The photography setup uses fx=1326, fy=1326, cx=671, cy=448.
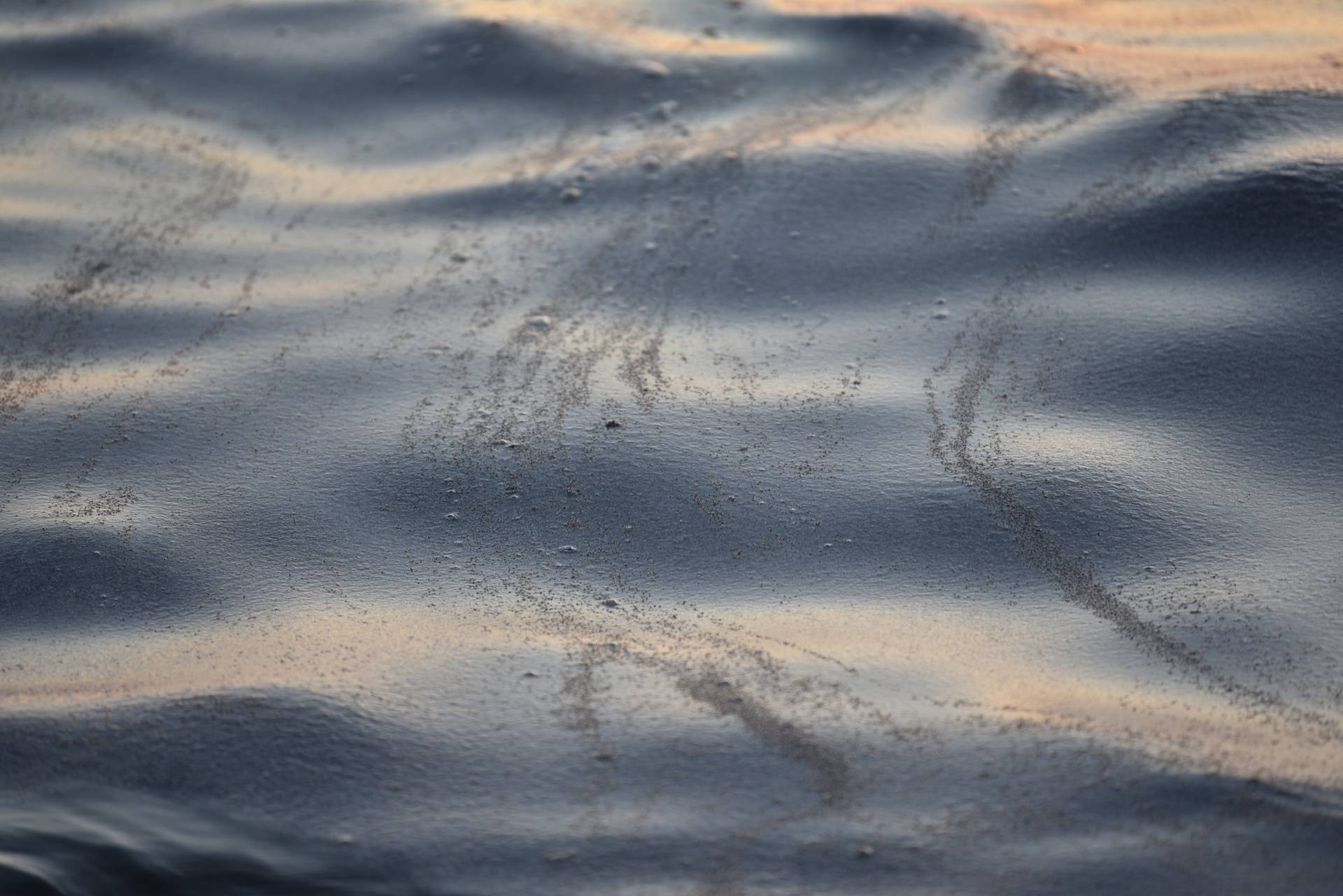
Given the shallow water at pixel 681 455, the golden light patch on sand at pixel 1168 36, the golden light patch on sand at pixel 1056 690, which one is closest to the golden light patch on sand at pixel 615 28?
the shallow water at pixel 681 455

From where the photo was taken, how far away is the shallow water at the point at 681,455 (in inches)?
81.6

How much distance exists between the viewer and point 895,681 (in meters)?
2.31

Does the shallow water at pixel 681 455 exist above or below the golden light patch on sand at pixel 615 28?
below

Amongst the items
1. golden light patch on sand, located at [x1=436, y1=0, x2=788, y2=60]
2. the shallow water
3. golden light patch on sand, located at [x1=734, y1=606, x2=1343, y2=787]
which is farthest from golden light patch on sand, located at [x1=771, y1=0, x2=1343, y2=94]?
golden light patch on sand, located at [x1=734, y1=606, x2=1343, y2=787]

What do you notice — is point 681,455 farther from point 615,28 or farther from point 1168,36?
point 1168,36

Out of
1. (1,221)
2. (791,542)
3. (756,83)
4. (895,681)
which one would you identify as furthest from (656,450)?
(1,221)

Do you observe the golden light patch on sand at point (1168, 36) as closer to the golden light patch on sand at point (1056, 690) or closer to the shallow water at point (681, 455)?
the shallow water at point (681, 455)

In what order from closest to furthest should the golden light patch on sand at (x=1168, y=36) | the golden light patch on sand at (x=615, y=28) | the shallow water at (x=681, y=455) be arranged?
1. the shallow water at (x=681, y=455)
2. the golden light patch on sand at (x=1168, y=36)
3. the golden light patch on sand at (x=615, y=28)

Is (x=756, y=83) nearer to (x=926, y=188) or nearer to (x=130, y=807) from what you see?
(x=926, y=188)

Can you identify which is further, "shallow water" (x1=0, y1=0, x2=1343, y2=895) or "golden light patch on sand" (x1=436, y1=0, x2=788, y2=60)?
"golden light patch on sand" (x1=436, y1=0, x2=788, y2=60)

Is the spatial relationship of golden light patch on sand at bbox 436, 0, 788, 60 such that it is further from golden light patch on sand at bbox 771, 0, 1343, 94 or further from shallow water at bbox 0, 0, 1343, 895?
golden light patch on sand at bbox 771, 0, 1343, 94

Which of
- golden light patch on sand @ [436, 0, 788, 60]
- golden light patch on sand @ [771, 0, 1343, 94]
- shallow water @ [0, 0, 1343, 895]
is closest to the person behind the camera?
shallow water @ [0, 0, 1343, 895]

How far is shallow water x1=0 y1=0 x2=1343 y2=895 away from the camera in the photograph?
6.80 ft

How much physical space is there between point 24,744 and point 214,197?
2135mm
